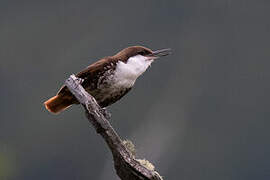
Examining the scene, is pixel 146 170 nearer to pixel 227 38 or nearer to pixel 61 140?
pixel 61 140

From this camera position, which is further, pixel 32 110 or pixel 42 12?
pixel 42 12

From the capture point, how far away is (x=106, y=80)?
24.8 ft

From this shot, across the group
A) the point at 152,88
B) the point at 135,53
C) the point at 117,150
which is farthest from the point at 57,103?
the point at 152,88

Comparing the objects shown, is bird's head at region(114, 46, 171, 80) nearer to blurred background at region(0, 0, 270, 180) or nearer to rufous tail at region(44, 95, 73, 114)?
rufous tail at region(44, 95, 73, 114)

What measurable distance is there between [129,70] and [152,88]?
48.2 meters

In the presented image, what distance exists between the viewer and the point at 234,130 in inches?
2158

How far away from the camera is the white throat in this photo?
25.0 ft

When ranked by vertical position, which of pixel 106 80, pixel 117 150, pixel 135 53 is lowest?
pixel 117 150

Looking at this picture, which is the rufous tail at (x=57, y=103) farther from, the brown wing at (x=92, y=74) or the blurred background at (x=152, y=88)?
the blurred background at (x=152, y=88)

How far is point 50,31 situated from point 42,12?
3.35 metres

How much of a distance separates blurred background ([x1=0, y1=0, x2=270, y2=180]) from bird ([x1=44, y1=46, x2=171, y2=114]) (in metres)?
26.2

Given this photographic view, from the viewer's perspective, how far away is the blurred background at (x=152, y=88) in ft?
158

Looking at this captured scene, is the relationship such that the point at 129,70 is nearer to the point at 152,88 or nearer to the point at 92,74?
the point at 92,74

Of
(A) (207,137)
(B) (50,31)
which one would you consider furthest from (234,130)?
(B) (50,31)
